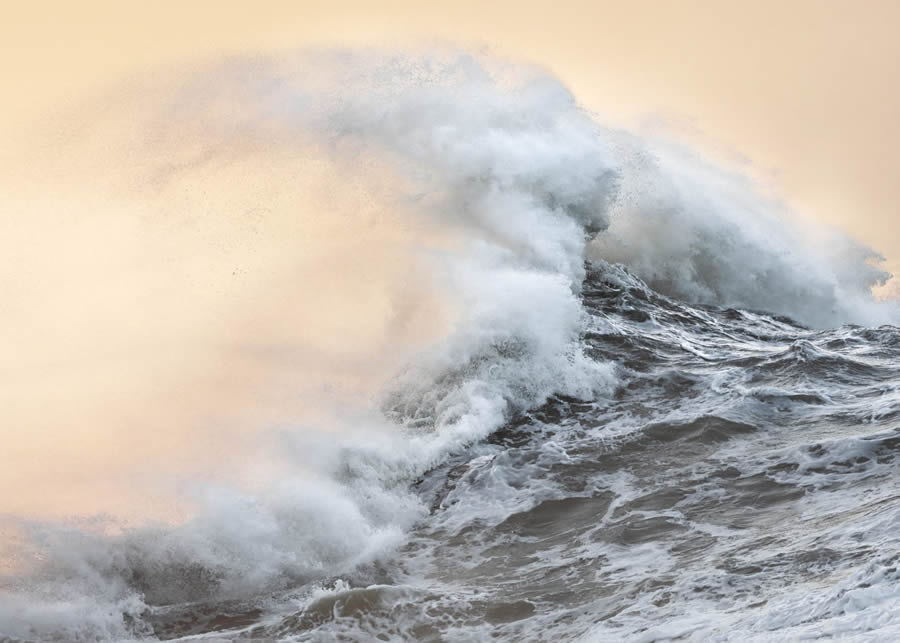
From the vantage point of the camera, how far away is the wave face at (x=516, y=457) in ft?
20.6

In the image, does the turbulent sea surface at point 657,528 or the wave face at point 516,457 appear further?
the wave face at point 516,457

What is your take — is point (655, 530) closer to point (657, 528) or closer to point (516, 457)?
point (657, 528)

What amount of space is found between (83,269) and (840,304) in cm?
1853

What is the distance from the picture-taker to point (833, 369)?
1236 cm

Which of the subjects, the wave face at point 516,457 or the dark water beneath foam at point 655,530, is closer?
the dark water beneath foam at point 655,530

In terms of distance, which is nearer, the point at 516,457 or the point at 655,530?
the point at 655,530

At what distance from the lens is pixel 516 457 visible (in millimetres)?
9930

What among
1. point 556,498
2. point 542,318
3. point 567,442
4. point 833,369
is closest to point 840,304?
point 833,369

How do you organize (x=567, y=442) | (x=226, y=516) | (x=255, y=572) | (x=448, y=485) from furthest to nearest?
(x=567, y=442) → (x=448, y=485) → (x=226, y=516) → (x=255, y=572)

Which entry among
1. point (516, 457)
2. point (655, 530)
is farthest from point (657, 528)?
point (516, 457)

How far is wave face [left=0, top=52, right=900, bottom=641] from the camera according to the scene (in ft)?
20.6

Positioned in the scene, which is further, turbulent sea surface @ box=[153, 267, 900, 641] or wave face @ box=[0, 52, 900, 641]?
wave face @ box=[0, 52, 900, 641]

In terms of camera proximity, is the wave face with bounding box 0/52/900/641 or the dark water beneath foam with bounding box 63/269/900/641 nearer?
the dark water beneath foam with bounding box 63/269/900/641

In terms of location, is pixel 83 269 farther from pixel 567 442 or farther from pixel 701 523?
pixel 701 523
